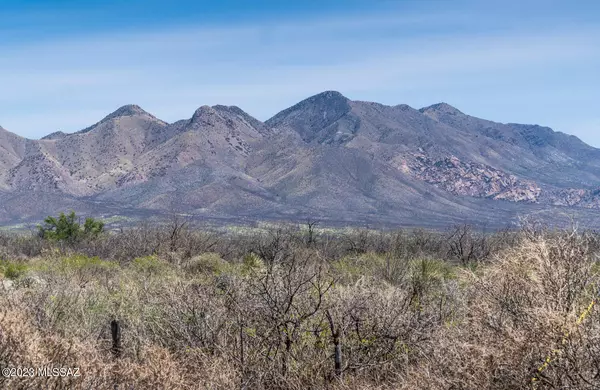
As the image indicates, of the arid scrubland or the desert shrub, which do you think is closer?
the arid scrubland

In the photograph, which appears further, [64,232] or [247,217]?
[247,217]

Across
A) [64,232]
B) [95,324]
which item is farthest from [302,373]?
[64,232]

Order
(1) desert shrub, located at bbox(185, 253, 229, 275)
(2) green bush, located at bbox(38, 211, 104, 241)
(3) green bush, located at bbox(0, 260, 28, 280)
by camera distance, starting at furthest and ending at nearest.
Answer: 1. (2) green bush, located at bbox(38, 211, 104, 241)
2. (1) desert shrub, located at bbox(185, 253, 229, 275)
3. (3) green bush, located at bbox(0, 260, 28, 280)

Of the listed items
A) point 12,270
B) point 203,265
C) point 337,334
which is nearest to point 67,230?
point 12,270

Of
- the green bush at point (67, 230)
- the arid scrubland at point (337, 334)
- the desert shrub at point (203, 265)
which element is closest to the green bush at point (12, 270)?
the desert shrub at point (203, 265)

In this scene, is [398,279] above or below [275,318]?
below

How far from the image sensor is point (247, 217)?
646 feet

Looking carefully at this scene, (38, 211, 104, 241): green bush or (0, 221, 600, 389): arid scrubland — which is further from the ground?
(0, 221, 600, 389): arid scrubland

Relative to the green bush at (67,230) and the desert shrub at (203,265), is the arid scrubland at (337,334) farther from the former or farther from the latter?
the green bush at (67,230)

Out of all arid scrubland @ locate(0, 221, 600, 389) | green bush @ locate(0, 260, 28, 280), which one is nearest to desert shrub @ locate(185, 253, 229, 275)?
green bush @ locate(0, 260, 28, 280)

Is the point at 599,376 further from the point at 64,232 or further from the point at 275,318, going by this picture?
the point at 64,232

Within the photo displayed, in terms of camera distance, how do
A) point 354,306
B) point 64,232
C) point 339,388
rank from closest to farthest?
point 339,388 < point 354,306 < point 64,232

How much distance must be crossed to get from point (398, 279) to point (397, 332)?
1534cm

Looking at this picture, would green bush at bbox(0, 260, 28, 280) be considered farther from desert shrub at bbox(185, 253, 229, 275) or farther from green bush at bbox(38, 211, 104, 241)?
green bush at bbox(38, 211, 104, 241)
